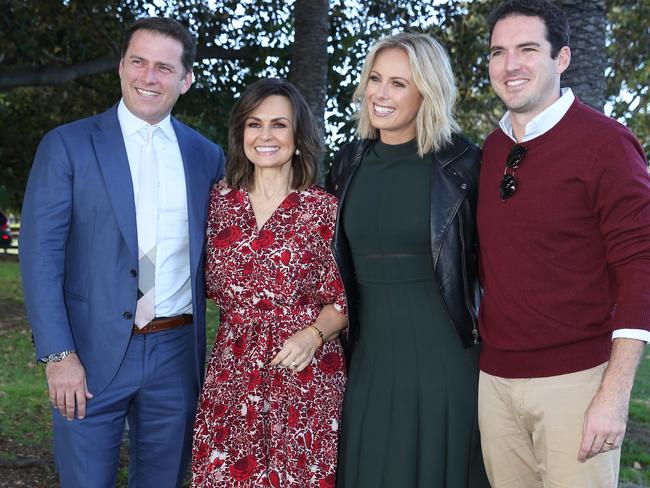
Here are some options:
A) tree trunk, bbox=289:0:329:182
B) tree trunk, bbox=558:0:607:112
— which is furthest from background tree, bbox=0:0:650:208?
tree trunk, bbox=558:0:607:112

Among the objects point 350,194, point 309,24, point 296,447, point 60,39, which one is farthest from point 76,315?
point 60,39

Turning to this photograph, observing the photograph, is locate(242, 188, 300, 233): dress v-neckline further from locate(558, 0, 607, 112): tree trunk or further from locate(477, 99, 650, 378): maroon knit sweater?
locate(558, 0, 607, 112): tree trunk

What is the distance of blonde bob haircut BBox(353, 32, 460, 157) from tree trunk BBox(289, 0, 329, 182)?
359cm

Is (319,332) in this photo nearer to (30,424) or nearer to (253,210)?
(253,210)

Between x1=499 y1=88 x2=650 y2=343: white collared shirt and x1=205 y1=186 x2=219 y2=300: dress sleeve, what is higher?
x1=499 y1=88 x2=650 y2=343: white collared shirt

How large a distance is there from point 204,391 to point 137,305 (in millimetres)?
522

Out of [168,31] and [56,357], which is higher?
[168,31]

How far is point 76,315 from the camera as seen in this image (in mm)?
3555

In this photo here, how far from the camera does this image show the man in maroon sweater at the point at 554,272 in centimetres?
288

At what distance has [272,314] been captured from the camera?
3699mm

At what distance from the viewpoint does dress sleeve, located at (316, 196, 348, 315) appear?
3.77 meters

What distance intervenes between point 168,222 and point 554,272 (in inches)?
69.3

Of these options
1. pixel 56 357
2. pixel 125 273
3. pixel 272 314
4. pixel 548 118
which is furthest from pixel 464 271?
pixel 56 357

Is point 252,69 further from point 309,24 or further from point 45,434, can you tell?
point 45,434
